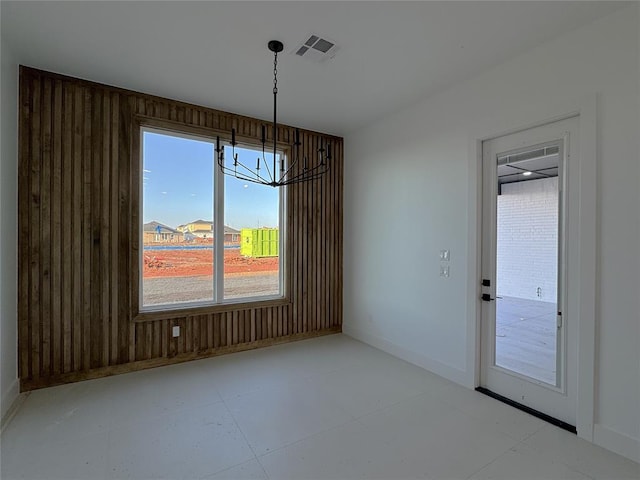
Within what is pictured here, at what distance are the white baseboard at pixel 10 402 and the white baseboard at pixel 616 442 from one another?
4.45 m

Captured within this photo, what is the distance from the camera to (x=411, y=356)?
388cm

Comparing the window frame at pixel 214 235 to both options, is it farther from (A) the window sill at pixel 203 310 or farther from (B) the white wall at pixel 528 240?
(B) the white wall at pixel 528 240

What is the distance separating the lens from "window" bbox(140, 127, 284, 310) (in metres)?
3.84

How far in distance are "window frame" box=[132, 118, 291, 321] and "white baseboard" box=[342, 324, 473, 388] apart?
3.78 ft

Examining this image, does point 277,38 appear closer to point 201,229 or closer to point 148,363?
point 201,229

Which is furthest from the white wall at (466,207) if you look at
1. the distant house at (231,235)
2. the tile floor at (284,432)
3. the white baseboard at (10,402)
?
the white baseboard at (10,402)

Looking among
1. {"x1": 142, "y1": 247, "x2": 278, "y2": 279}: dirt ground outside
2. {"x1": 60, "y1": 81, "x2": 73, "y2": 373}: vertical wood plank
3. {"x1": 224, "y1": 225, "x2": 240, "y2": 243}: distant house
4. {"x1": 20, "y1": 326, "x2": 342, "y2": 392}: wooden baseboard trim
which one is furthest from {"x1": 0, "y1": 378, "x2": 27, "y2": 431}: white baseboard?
{"x1": 224, "y1": 225, "x2": 240, "y2": 243}: distant house

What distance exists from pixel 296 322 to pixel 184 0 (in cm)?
387

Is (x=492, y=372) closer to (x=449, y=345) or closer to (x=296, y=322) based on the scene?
(x=449, y=345)

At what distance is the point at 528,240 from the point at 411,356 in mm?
1882

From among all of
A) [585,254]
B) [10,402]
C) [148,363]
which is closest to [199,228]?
[148,363]

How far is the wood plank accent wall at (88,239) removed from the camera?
3109mm

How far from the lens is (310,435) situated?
7.96 feet

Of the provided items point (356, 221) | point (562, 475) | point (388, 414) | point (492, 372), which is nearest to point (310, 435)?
point (388, 414)
